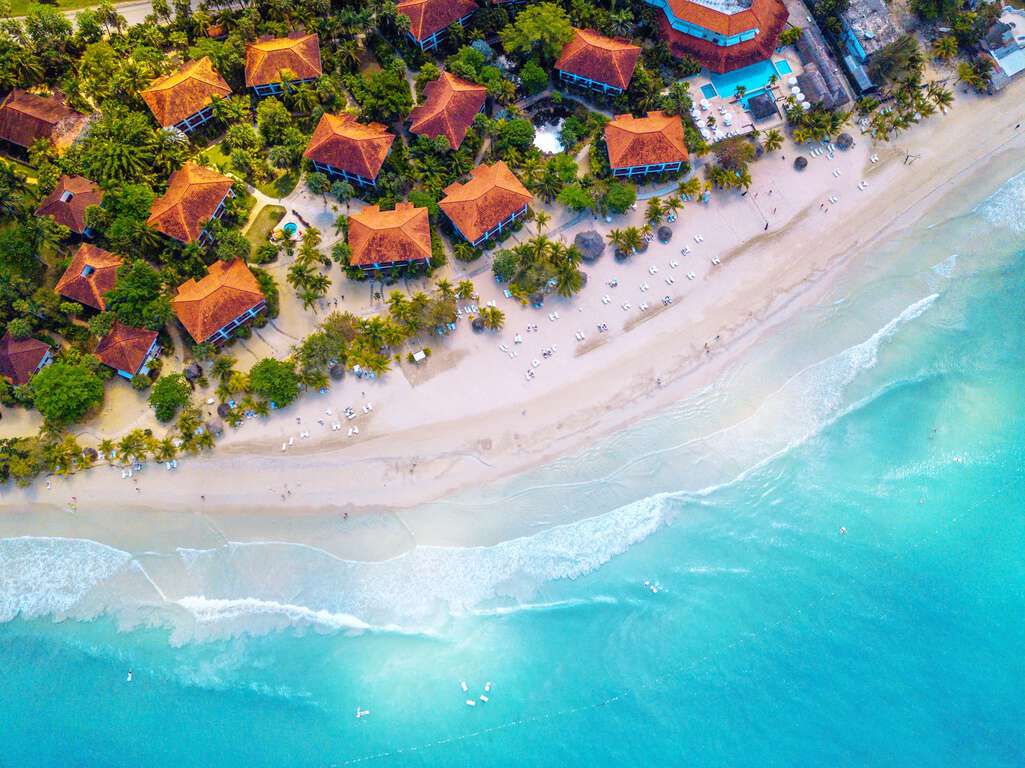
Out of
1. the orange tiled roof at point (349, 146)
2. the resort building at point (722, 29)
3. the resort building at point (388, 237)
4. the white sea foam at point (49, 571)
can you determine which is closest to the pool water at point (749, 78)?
the resort building at point (722, 29)

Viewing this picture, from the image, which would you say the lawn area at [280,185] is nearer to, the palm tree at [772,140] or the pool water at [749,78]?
the pool water at [749,78]

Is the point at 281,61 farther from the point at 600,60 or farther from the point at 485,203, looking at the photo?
the point at 600,60

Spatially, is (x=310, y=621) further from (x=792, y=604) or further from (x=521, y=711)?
(x=792, y=604)

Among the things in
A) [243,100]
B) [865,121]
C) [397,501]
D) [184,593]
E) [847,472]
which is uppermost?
[865,121]

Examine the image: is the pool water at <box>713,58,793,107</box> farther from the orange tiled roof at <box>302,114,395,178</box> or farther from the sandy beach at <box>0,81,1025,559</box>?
the orange tiled roof at <box>302,114,395,178</box>

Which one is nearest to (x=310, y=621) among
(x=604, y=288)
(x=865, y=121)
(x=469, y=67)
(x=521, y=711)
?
(x=521, y=711)

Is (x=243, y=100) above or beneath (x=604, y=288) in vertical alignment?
above

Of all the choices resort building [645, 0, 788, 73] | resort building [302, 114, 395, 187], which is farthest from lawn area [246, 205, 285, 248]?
resort building [645, 0, 788, 73]
